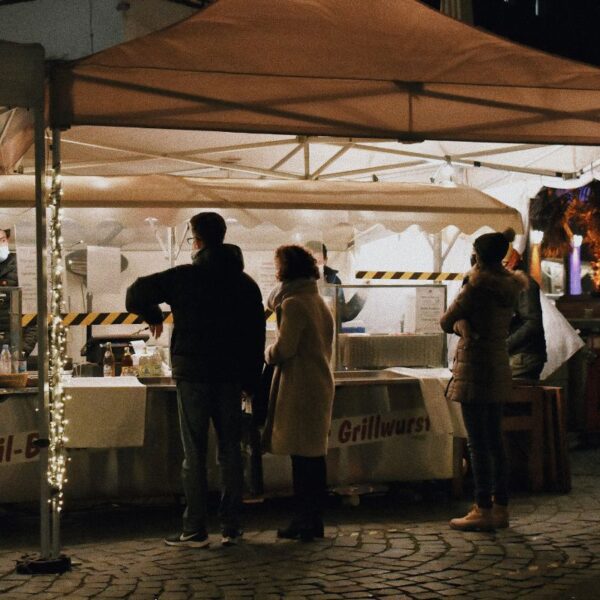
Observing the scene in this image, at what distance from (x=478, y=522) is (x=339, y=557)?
1110mm

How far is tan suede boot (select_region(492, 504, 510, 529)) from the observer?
6477mm

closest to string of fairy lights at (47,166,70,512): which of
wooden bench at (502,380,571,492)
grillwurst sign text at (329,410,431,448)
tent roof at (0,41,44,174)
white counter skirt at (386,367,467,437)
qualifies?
tent roof at (0,41,44,174)

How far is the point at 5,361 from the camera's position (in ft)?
22.6

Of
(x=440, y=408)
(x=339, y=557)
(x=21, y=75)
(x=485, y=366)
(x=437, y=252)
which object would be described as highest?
(x=21, y=75)

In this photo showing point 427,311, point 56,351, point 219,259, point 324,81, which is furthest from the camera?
point 427,311

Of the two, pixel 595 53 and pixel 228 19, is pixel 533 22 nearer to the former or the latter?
pixel 595 53

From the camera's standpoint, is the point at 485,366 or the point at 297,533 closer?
the point at 297,533

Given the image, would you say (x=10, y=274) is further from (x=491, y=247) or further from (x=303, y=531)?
(x=491, y=247)

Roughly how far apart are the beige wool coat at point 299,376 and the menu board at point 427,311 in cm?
219

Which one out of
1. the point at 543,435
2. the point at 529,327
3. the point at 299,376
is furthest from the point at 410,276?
the point at 299,376

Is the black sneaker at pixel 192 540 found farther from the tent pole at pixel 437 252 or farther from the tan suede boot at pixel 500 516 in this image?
the tent pole at pixel 437 252

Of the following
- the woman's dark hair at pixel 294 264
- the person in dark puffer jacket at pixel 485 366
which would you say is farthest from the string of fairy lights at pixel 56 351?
the person in dark puffer jacket at pixel 485 366

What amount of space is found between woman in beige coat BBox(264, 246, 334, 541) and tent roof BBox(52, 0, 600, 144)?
0.95 metres

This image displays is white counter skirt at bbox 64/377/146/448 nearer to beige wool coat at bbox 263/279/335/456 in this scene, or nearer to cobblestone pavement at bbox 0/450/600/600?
cobblestone pavement at bbox 0/450/600/600
